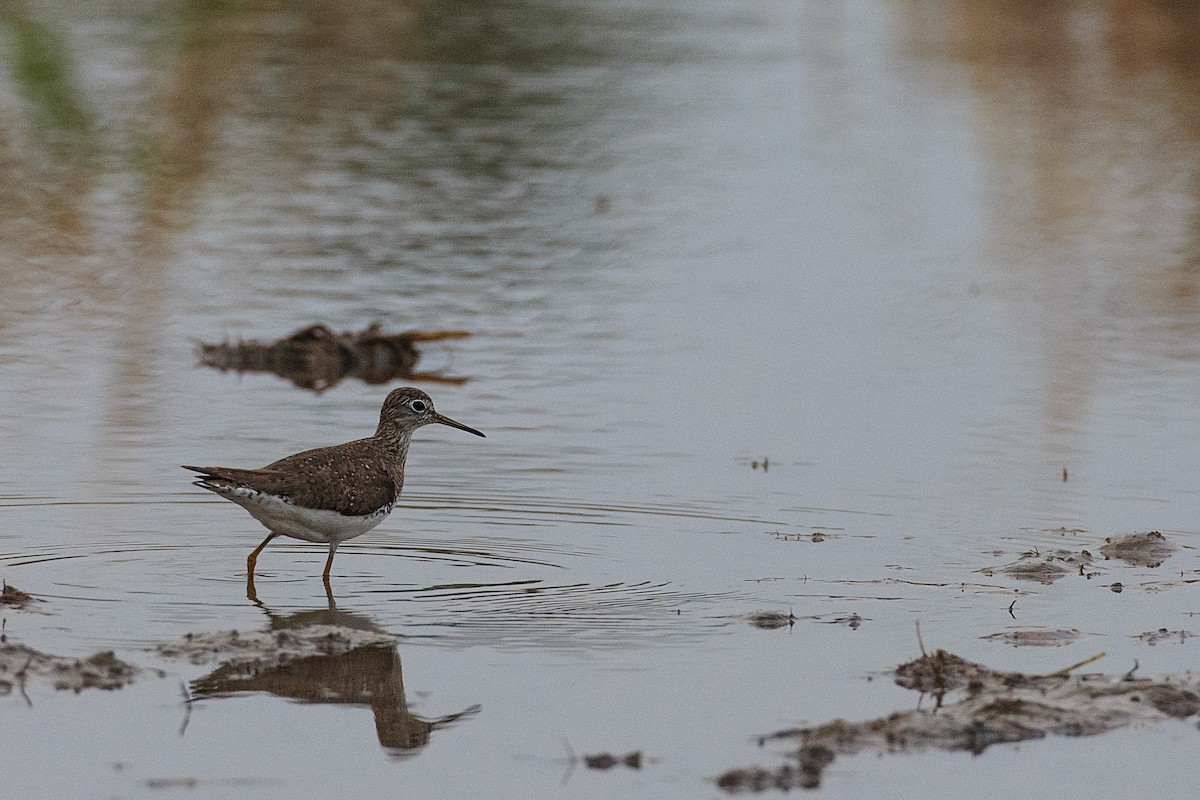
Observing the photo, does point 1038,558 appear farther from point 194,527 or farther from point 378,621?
point 194,527

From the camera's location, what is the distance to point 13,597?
8328 mm

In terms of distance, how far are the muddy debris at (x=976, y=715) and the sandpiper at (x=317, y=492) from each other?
2.93 m

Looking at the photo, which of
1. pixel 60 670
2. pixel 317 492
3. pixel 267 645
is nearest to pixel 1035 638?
pixel 267 645

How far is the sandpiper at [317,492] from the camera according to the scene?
9094mm

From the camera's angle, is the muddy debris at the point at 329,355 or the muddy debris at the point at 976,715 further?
the muddy debris at the point at 329,355

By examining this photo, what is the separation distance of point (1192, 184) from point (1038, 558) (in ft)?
44.2

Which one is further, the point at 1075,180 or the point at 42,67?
the point at 1075,180

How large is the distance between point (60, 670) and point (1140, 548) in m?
5.44

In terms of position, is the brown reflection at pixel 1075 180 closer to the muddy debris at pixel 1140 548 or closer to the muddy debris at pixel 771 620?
the muddy debris at pixel 1140 548

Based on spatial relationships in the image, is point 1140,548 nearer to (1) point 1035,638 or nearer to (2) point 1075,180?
(1) point 1035,638

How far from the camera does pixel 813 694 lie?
7492mm

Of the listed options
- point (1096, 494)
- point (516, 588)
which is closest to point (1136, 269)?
point (1096, 494)

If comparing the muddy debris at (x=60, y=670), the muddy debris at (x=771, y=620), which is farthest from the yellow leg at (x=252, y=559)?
the muddy debris at (x=771, y=620)

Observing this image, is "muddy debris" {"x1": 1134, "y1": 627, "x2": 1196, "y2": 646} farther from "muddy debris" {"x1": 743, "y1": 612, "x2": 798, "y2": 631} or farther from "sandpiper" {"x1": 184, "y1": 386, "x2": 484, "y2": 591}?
"sandpiper" {"x1": 184, "y1": 386, "x2": 484, "y2": 591}
